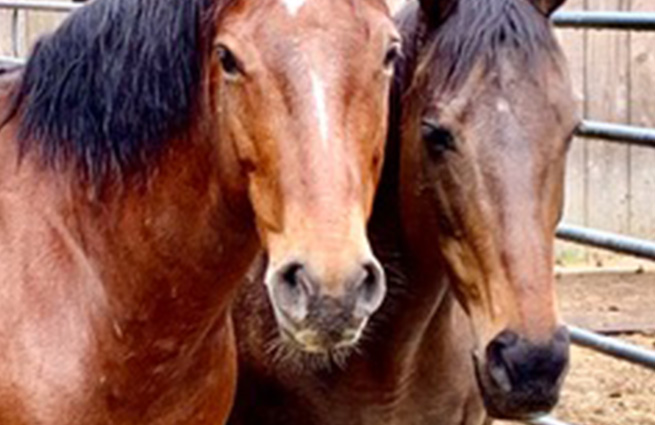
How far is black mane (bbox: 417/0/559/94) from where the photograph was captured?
10.8ft

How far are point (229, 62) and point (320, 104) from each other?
0.21 meters

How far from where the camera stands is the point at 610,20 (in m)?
4.15

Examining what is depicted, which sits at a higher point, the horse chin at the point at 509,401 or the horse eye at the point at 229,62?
the horse eye at the point at 229,62

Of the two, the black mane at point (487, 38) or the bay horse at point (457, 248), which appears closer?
the bay horse at point (457, 248)

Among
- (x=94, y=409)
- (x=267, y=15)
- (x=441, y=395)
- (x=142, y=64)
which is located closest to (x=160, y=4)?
(x=142, y=64)

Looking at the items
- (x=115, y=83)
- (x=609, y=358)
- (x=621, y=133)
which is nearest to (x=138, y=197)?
(x=115, y=83)

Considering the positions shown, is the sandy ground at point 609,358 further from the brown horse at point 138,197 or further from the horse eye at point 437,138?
the brown horse at point 138,197

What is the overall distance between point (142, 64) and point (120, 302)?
454 millimetres

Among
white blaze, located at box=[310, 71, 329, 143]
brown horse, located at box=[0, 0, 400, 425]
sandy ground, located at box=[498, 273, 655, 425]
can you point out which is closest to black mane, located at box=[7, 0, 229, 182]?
brown horse, located at box=[0, 0, 400, 425]

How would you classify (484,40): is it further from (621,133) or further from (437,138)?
(621,133)

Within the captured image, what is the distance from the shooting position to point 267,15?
9.33 feet

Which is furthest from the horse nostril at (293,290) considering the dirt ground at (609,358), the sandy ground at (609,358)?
the dirt ground at (609,358)

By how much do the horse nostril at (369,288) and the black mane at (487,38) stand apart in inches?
28.2

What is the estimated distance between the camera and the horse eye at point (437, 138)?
3.26 m
